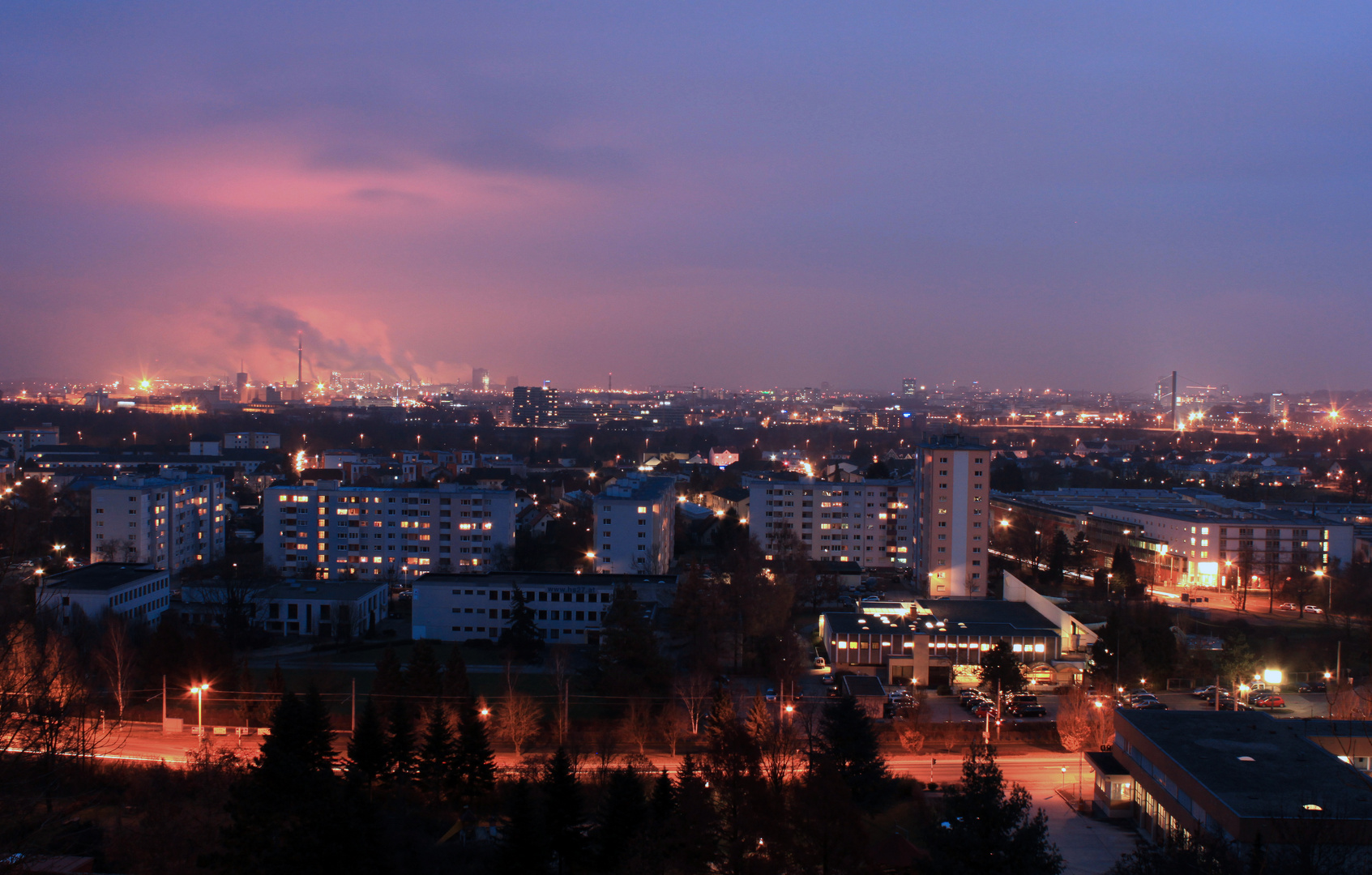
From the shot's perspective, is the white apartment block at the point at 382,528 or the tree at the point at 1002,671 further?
the white apartment block at the point at 382,528

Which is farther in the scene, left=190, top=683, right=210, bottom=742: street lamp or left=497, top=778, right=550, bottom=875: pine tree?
left=190, top=683, right=210, bottom=742: street lamp

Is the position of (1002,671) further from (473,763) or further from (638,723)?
(473,763)

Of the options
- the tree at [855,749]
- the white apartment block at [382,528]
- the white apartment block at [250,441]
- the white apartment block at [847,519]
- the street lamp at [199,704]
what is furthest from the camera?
the white apartment block at [250,441]

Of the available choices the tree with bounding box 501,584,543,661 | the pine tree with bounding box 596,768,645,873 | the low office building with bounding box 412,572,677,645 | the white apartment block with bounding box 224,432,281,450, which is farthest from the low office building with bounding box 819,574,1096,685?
the white apartment block with bounding box 224,432,281,450

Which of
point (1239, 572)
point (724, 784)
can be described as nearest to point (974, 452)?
point (1239, 572)

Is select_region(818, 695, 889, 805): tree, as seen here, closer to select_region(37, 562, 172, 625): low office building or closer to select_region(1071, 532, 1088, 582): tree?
select_region(37, 562, 172, 625): low office building

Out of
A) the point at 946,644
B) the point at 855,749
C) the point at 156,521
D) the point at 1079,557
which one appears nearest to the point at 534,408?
the point at 156,521

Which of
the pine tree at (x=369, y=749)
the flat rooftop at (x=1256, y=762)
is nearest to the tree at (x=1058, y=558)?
the flat rooftop at (x=1256, y=762)

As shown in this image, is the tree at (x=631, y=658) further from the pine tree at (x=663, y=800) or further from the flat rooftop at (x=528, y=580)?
the pine tree at (x=663, y=800)
